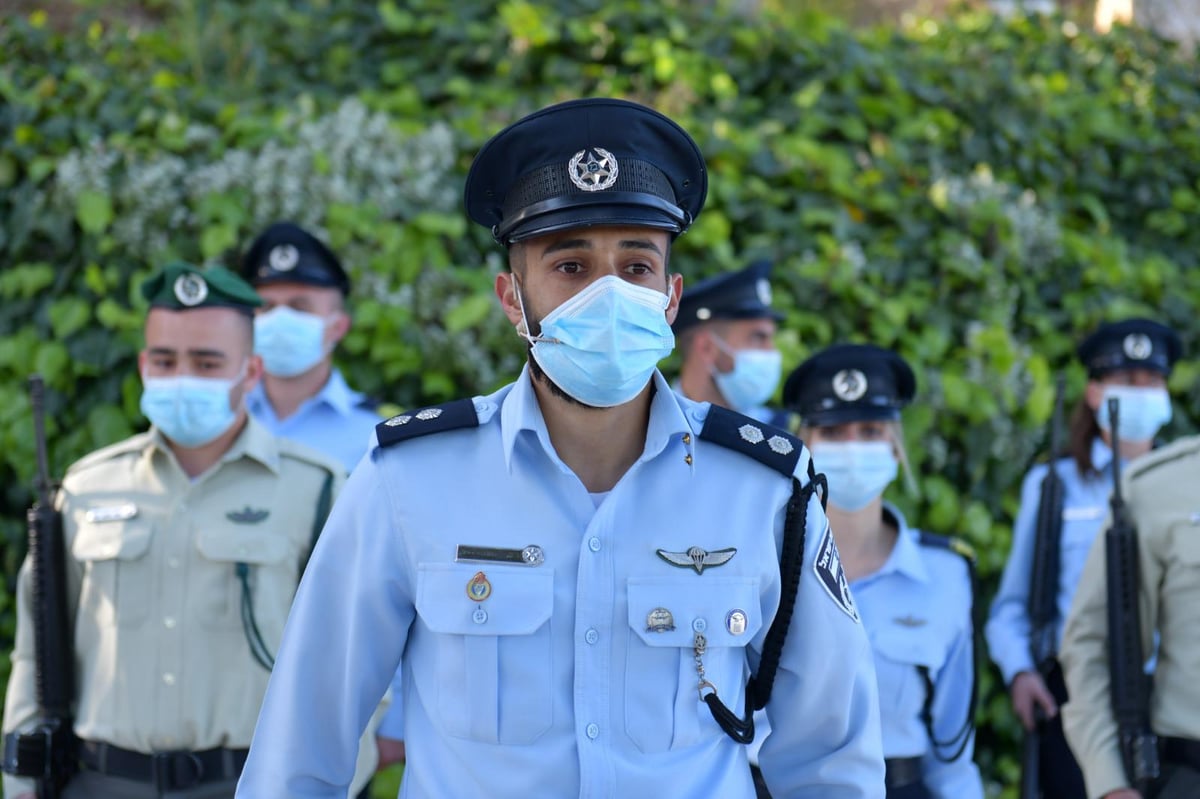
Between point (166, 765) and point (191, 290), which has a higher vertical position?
point (191, 290)

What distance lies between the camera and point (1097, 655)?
3619mm

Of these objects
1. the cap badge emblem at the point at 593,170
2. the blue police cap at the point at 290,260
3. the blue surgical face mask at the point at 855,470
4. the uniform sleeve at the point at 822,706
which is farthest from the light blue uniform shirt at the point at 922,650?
the blue police cap at the point at 290,260

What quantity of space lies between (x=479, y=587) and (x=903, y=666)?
1.84m

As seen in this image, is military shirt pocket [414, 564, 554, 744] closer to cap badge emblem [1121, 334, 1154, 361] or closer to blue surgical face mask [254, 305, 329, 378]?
blue surgical face mask [254, 305, 329, 378]

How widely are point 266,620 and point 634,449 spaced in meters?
1.66

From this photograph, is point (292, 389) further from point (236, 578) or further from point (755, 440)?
point (755, 440)

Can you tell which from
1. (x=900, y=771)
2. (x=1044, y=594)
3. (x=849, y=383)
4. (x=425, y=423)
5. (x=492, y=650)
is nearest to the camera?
(x=492, y=650)

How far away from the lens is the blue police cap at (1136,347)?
4930mm

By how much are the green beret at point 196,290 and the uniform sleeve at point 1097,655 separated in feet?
8.85

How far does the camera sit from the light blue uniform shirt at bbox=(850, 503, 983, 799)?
132 inches

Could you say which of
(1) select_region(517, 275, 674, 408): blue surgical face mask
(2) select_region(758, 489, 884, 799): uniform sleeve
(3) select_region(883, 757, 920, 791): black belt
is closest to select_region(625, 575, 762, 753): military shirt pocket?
(2) select_region(758, 489, 884, 799): uniform sleeve

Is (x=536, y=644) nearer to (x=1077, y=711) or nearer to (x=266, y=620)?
(x=266, y=620)

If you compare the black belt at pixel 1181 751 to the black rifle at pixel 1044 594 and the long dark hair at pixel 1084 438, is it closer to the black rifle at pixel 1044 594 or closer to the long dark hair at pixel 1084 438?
the black rifle at pixel 1044 594

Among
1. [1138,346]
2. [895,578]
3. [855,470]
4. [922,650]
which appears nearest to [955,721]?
[922,650]
